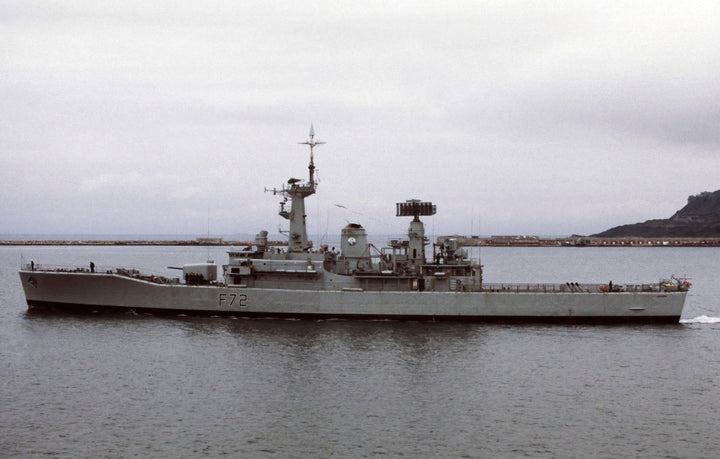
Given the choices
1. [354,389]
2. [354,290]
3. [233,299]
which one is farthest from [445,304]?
[354,389]

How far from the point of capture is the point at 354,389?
21.3 m

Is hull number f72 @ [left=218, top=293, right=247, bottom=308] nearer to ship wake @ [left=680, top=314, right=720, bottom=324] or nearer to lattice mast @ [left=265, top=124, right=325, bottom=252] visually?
lattice mast @ [left=265, top=124, right=325, bottom=252]

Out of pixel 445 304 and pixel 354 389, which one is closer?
pixel 354 389

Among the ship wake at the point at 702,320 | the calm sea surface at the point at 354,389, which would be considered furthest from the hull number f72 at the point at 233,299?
the ship wake at the point at 702,320

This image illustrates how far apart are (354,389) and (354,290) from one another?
12.0 metres

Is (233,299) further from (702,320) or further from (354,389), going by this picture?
(702,320)

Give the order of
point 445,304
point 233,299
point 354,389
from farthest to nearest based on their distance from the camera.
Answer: point 233,299, point 445,304, point 354,389

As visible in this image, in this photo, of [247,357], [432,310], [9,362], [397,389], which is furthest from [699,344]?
[9,362]

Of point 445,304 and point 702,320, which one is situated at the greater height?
point 445,304

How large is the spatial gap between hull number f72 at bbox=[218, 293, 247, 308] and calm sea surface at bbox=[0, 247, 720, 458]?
1.14 meters

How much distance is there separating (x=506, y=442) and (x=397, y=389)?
542 centimetres

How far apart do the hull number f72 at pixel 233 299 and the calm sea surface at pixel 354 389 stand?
1.14 metres

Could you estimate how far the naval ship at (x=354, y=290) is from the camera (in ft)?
108

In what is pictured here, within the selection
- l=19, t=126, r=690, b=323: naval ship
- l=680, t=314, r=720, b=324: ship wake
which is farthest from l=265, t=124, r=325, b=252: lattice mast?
l=680, t=314, r=720, b=324: ship wake
